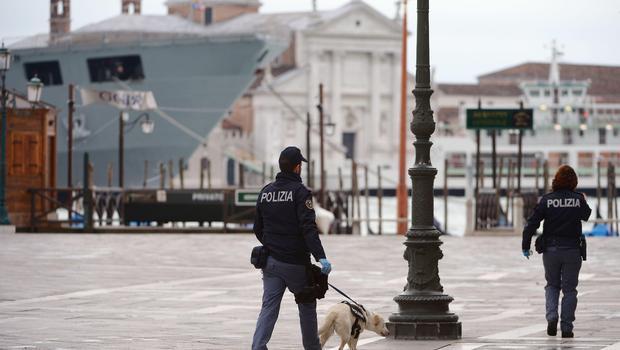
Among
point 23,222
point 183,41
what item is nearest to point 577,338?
point 23,222

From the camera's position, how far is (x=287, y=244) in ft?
38.2

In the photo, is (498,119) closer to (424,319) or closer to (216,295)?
(216,295)

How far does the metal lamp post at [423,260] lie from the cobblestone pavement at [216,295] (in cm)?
24

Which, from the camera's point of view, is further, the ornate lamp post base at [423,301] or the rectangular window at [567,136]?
the rectangular window at [567,136]

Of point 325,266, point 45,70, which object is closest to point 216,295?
point 325,266

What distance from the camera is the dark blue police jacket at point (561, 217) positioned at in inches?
561

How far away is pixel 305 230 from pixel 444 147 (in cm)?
14873

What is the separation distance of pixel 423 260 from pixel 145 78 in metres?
78.8

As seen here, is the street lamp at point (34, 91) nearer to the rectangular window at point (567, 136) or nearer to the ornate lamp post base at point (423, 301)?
the ornate lamp post base at point (423, 301)

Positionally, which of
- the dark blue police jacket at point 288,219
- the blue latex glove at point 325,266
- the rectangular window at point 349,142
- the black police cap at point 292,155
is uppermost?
the black police cap at point 292,155

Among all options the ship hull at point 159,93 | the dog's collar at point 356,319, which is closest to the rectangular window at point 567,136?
the ship hull at point 159,93

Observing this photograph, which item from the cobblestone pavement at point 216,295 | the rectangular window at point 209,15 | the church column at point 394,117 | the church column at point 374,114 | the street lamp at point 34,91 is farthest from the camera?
the church column at point 394,117

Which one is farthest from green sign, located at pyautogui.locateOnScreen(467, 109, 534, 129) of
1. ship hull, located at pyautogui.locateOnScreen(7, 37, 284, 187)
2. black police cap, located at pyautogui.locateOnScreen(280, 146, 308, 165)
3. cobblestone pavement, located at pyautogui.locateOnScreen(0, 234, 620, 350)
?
ship hull, located at pyautogui.locateOnScreen(7, 37, 284, 187)

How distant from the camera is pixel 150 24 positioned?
136375mm
